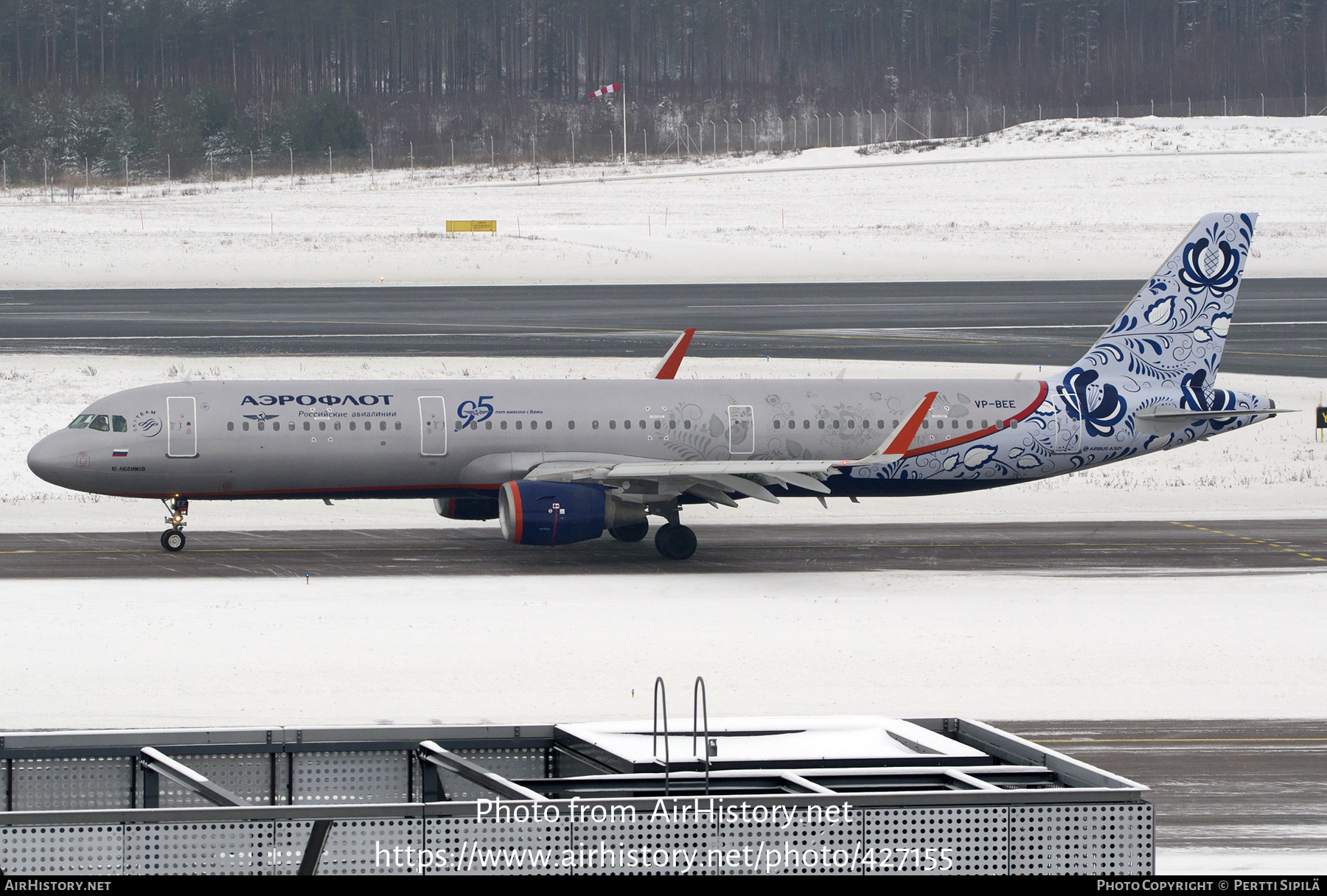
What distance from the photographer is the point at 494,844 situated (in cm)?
980

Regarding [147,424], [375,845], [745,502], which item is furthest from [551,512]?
[375,845]

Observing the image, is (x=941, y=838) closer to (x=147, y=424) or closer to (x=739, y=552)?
(x=739, y=552)

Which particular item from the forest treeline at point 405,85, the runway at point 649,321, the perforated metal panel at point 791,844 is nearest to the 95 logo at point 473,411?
the runway at point 649,321

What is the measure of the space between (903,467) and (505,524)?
9217 millimetres

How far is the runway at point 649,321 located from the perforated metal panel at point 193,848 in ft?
154

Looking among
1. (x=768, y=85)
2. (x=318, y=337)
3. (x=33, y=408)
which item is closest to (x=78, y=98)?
(x=768, y=85)

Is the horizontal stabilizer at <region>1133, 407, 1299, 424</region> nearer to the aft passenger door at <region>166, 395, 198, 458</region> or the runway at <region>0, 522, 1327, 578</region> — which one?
the runway at <region>0, 522, 1327, 578</region>

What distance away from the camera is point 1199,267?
3766 cm

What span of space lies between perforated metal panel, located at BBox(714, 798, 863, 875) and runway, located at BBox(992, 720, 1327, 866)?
285 inches

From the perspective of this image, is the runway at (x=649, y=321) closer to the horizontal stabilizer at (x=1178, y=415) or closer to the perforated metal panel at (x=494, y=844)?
the horizontal stabilizer at (x=1178, y=415)

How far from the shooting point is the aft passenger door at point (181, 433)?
1332 inches

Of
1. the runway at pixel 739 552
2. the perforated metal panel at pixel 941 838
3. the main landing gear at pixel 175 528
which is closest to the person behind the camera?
the perforated metal panel at pixel 941 838

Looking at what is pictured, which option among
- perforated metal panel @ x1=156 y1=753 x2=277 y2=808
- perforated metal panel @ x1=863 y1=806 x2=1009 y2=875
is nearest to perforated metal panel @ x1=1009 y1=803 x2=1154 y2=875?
perforated metal panel @ x1=863 y1=806 x2=1009 y2=875

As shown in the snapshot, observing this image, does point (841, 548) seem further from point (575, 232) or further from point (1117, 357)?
point (575, 232)
